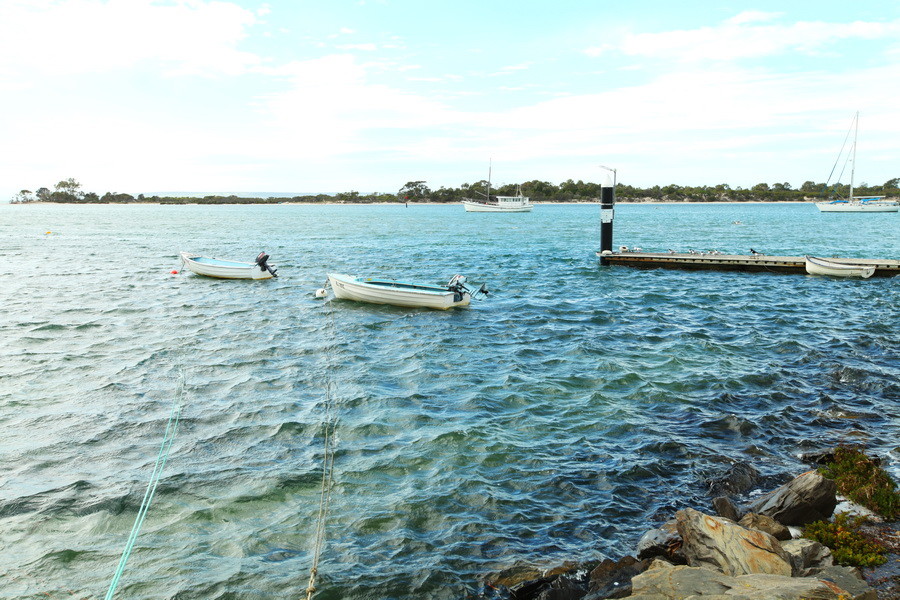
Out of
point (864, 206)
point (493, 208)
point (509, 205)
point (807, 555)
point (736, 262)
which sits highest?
point (509, 205)

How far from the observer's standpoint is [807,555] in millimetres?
7738

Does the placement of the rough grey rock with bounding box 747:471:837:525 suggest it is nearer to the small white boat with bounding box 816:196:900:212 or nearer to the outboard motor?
the outboard motor

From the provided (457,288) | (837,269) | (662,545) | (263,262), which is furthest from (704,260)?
(662,545)

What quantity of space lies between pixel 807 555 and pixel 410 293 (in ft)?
68.7

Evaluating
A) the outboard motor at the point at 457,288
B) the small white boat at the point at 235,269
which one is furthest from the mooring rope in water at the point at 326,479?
the small white boat at the point at 235,269

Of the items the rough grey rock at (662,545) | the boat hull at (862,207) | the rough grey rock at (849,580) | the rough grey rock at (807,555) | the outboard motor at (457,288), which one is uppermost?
the boat hull at (862,207)

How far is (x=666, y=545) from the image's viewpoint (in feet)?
27.8

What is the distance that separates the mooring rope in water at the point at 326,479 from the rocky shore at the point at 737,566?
2438 mm

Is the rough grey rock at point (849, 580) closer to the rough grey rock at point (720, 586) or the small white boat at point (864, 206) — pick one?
the rough grey rock at point (720, 586)

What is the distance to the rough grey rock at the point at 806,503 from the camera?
9.03m

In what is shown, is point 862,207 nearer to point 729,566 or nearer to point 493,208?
point 493,208

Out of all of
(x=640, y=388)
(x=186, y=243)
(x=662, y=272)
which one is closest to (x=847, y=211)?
(x=662, y=272)

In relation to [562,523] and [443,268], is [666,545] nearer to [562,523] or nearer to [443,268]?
[562,523]

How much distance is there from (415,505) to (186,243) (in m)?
64.3
